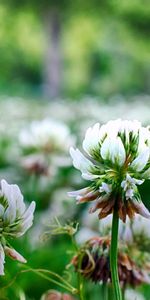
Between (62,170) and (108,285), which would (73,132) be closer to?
(62,170)

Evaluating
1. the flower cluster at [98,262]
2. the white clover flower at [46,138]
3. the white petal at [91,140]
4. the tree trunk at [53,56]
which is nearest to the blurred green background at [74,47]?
the tree trunk at [53,56]

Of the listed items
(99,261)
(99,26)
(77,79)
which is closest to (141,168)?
(99,261)

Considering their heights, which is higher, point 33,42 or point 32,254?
point 33,42

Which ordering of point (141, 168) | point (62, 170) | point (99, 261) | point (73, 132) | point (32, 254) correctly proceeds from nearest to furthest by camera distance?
1. point (141, 168)
2. point (99, 261)
3. point (32, 254)
4. point (62, 170)
5. point (73, 132)

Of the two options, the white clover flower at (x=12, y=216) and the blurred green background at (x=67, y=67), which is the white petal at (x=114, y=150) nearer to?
the white clover flower at (x=12, y=216)

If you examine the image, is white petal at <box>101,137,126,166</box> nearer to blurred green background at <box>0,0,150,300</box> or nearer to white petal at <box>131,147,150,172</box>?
white petal at <box>131,147,150,172</box>

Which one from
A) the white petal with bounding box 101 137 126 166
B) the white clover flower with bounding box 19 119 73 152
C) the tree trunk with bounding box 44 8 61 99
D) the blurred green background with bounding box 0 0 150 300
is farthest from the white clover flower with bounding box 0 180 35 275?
the tree trunk with bounding box 44 8 61 99
